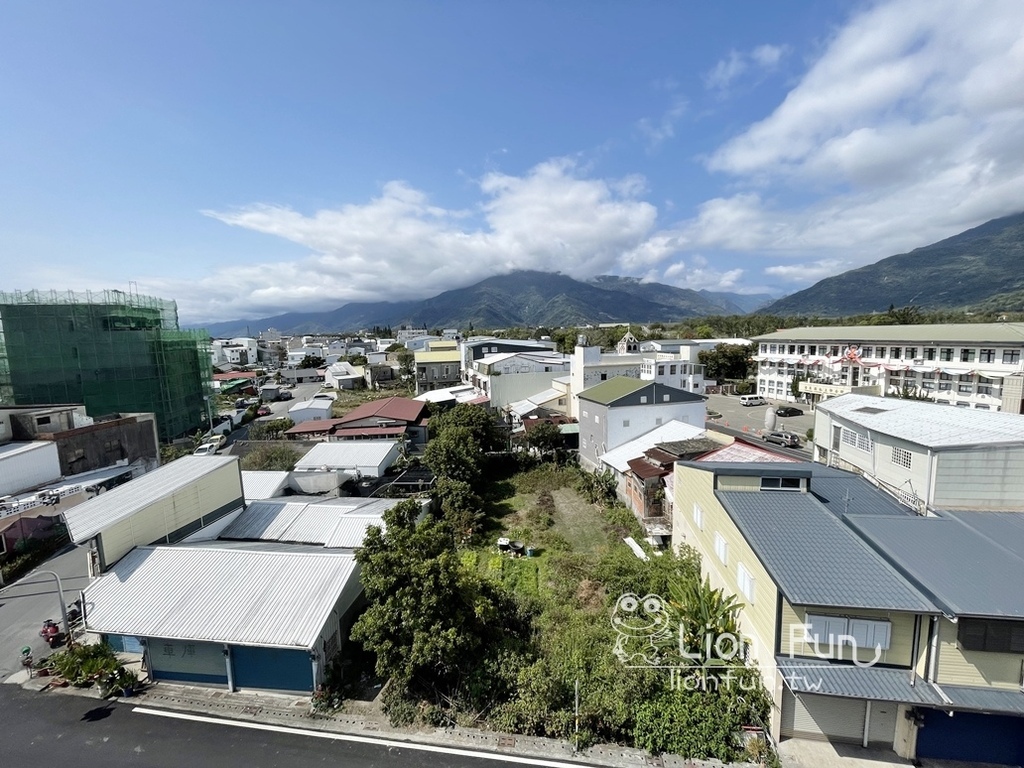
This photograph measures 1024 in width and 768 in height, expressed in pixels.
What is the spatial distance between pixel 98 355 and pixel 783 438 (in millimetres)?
53534

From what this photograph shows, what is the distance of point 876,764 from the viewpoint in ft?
31.0

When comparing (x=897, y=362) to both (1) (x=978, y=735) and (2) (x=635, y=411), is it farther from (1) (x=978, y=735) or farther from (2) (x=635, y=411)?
(1) (x=978, y=735)

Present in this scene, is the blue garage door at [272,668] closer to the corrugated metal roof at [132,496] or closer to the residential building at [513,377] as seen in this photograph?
the corrugated metal roof at [132,496]

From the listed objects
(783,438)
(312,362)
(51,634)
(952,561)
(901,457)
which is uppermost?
(312,362)

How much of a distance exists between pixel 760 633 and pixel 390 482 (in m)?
19.4

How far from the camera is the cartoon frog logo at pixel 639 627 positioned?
11.3 metres

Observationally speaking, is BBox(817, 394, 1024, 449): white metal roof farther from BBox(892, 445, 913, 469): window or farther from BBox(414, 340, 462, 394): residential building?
BBox(414, 340, 462, 394): residential building

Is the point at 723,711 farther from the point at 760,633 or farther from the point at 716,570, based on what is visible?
the point at 716,570

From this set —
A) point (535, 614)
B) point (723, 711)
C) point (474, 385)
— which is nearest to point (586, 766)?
point (723, 711)

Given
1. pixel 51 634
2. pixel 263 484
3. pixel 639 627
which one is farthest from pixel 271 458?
pixel 639 627

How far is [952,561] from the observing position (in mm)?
9992

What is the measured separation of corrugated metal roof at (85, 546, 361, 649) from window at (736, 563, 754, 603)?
10.7 m

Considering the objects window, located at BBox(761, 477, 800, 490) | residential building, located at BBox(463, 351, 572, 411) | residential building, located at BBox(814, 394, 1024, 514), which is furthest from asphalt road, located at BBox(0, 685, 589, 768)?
residential building, located at BBox(463, 351, 572, 411)

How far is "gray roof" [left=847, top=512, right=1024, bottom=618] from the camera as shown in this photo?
8.61 metres
